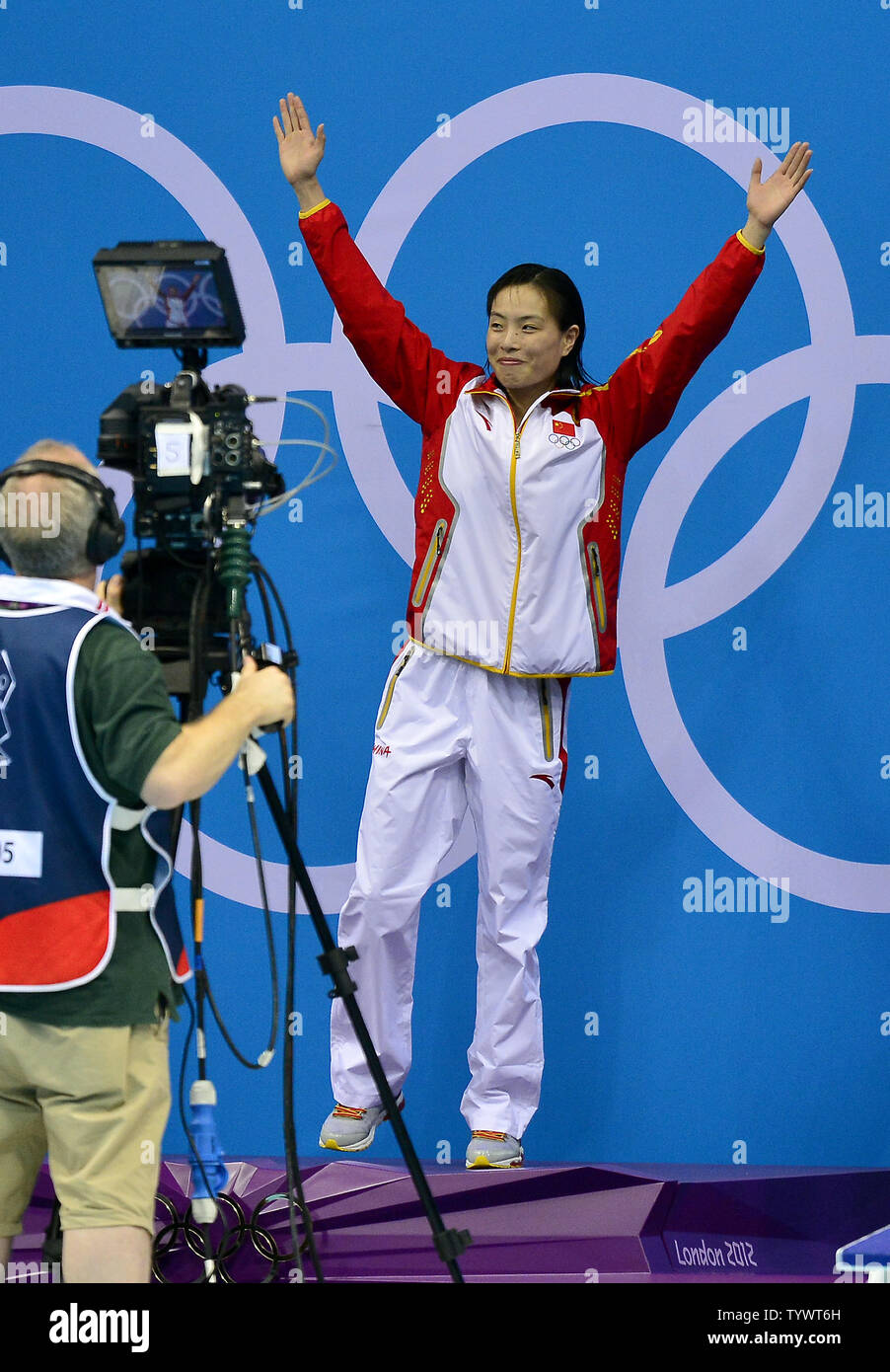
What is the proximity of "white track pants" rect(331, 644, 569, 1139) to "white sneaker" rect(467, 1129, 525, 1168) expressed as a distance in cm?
2

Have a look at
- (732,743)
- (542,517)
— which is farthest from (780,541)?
(542,517)

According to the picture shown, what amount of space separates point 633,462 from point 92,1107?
2052 millimetres

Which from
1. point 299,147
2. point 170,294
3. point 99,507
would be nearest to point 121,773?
point 99,507

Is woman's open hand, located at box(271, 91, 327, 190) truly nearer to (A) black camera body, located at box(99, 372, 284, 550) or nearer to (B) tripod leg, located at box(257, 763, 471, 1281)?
(A) black camera body, located at box(99, 372, 284, 550)

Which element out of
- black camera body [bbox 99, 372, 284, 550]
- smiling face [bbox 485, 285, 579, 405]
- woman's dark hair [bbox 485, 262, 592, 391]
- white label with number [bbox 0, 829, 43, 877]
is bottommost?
white label with number [bbox 0, 829, 43, 877]

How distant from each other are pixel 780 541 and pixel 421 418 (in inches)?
36.9

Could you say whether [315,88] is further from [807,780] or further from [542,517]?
[807,780]

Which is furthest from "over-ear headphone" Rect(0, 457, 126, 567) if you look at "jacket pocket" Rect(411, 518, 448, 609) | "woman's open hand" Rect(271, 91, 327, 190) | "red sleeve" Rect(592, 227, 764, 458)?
"red sleeve" Rect(592, 227, 764, 458)

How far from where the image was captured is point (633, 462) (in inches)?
133

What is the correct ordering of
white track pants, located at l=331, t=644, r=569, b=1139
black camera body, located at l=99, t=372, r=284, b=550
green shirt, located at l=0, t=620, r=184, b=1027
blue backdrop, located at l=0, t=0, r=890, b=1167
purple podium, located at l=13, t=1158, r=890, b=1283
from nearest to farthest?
green shirt, located at l=0, t=620, r=184, b=1027
black camera body, located at l=99, t=372, r=284, b=550
purple podium, located at l=13, t=1158, r=890, b=1283
white track pants, located at l=331, t=644, r=569, b=1139
blue backdrop, located at l=0, t=0, r=890, b=1167

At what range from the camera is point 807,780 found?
3.38 meters

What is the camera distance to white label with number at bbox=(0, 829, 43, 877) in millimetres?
1921

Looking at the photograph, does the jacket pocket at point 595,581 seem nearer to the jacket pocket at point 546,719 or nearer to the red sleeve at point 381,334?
the jacket pocket at point 546,719

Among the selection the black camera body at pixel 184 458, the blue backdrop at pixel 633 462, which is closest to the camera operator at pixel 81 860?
the black camera body at pixel 184 458
